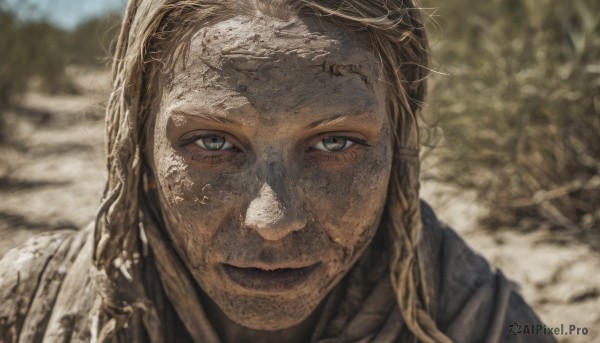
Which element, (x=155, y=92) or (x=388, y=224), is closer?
(x=155, y=92)

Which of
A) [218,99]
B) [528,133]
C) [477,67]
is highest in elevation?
[477,67]

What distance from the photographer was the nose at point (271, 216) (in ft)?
5.53

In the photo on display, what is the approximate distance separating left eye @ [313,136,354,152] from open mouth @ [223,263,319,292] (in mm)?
328

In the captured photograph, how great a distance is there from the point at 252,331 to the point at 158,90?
77 cm

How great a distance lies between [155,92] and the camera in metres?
1.92

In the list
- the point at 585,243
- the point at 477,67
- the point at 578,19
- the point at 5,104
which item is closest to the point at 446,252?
the point at 585,243

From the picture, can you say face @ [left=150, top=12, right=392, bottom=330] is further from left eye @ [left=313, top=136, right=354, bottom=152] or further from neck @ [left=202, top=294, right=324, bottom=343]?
neck @ [left=202, top=294, right=324, bottom=343]

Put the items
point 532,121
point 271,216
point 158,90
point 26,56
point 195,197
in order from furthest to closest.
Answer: point 26,56
point 532,121
point 158,90
point 195,197
point 271,216

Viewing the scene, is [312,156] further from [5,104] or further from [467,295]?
[5,104]

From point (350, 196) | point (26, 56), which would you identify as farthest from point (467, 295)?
point (26, 56)

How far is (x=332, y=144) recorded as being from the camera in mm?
1851

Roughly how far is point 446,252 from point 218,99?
37.8 inches

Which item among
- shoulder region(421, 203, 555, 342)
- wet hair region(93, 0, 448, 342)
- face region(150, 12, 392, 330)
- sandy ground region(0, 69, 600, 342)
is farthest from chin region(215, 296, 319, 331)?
sandy ground region(0, 69, 600, 342)

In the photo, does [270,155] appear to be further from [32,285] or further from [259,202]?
[32,285]
